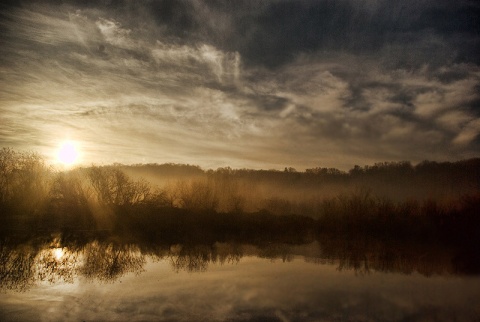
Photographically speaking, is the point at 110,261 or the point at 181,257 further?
the point at 181,257

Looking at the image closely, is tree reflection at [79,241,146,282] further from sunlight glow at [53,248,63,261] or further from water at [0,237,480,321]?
sunlight glow at [53,248,63,261]

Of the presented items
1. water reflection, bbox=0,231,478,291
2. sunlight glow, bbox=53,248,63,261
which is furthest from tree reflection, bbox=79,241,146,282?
sunlight glow, bbox=53,248,63,261

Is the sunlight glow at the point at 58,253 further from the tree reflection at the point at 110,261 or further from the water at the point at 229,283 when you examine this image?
the tree reflection at the point at 110,261

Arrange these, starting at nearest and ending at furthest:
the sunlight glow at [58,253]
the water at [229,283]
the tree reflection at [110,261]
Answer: the water at [229,283] → the tree reflection at [110,261] → the sunlight glow at [58,253]

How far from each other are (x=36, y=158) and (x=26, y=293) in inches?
945

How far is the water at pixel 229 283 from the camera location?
27.1 ft

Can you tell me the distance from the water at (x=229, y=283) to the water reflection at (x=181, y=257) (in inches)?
1.5

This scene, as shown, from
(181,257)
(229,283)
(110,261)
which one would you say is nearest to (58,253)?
(110,261)

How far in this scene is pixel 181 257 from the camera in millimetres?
14703

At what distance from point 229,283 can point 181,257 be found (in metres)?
4.26

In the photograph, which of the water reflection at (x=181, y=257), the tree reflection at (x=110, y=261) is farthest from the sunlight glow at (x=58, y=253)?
the tree reflection at (x=110, y=261)

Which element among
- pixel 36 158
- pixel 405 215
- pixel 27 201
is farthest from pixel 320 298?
pixel 36 158

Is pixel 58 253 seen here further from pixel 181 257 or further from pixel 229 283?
pixel 229 283

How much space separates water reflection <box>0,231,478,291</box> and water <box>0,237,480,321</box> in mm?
38
